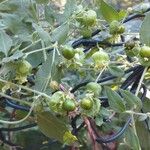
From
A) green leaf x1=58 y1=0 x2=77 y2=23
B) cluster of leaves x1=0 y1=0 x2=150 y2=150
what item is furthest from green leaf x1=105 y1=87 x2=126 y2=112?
green leaf x1=58 y1=0 x2=77 y2=23

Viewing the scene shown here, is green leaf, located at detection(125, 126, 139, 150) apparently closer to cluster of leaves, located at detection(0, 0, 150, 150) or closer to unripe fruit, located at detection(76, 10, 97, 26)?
cluster of leaves, located at detection(0, 0, 150, 150)

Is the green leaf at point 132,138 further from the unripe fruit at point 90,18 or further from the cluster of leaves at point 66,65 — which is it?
the unripe fruit at point 90,18

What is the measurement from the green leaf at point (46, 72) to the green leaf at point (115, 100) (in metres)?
0.06

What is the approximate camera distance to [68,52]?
0.49 metres

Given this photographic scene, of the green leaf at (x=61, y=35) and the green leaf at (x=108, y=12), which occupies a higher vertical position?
the green leaf at (x=108, y=12)

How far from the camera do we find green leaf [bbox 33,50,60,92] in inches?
20.0

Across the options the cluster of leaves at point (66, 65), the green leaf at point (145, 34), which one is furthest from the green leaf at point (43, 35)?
the green leaf at point (145, 34)

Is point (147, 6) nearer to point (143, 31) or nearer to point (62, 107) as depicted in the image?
point (143, 31)

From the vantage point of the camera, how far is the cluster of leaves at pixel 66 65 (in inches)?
19.4

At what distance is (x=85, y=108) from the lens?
18.2 inches

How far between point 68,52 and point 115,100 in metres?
0.07

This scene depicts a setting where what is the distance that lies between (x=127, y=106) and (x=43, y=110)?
0.32 ft

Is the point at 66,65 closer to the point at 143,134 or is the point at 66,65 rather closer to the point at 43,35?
the point at 43,35

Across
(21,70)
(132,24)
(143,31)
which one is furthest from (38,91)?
(132,24)
